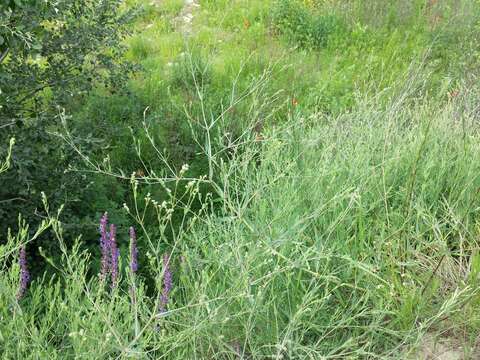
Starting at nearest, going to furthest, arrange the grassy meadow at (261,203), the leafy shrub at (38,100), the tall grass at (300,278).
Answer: the tall grass at (300,278) → the grassy meadow at (261,203) → the leafy shrub at (38,100)

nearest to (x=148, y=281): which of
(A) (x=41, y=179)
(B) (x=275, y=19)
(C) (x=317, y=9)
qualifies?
(A) (x=41, y=179)

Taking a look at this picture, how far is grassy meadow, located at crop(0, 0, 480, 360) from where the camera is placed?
86.0 inches

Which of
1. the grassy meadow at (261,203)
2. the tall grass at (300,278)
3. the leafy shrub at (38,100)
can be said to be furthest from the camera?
the leafy shrub at (38,100)

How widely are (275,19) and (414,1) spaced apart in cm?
179

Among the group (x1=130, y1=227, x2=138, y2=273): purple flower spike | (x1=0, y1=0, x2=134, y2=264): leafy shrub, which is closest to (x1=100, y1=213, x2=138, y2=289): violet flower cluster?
(x1=130, y1=227, x2=138, y2=273): purple flower spike

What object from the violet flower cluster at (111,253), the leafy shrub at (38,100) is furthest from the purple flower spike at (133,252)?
the leafy shrub at (38,100)

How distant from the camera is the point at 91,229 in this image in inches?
145

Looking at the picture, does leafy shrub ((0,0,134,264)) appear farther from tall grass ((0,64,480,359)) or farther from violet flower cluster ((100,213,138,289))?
violet flower cluster ((100,213,138,289))

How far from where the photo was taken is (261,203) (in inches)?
113

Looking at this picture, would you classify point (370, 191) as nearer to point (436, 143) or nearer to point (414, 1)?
point (436, 143)

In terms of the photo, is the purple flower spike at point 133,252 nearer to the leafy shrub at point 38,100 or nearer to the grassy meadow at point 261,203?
the grassy meadow at point 261,203

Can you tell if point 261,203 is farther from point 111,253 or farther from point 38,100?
point 38,100

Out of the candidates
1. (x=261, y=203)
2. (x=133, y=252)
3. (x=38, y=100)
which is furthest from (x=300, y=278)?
(x=38, y=100)

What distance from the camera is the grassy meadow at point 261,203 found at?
218 centimetres
